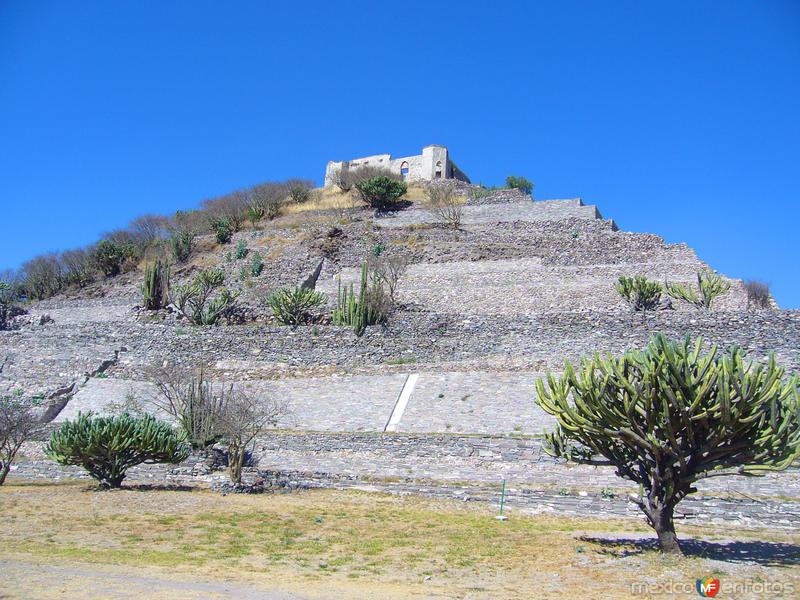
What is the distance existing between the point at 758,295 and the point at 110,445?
80.6 feet

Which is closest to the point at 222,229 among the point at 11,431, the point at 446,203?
the point at 446,203

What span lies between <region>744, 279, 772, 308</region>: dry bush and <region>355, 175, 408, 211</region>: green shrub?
2523 cm

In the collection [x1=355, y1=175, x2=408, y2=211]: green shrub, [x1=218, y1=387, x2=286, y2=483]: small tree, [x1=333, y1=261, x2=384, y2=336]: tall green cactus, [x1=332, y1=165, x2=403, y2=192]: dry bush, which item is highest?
[x1=332, y1=165, x2=403, y2=192]: dry bush

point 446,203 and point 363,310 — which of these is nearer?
point 363,310

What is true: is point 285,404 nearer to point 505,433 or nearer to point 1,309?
point 505,433

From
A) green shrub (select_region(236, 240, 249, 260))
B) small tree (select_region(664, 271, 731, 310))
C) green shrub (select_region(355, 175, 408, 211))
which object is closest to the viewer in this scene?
small tree (select_region(664, 271, 731, 310))

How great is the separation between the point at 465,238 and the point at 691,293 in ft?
47.6

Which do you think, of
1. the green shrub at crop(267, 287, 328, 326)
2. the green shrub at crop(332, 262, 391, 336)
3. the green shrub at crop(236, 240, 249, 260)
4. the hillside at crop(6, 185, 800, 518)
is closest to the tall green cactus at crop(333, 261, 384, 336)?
the green shrub at crop(332, 262, 391, 336)

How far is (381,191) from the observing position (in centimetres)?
4666

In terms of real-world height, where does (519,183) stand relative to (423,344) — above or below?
above

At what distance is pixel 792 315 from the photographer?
2134 centimetres

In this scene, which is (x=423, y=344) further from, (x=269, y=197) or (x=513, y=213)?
(x=269, y=197)

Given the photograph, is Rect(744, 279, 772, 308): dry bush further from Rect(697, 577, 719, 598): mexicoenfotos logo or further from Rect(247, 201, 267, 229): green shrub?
Rect(247, 201, 267, 229): green shrub

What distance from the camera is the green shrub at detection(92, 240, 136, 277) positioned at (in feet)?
145
